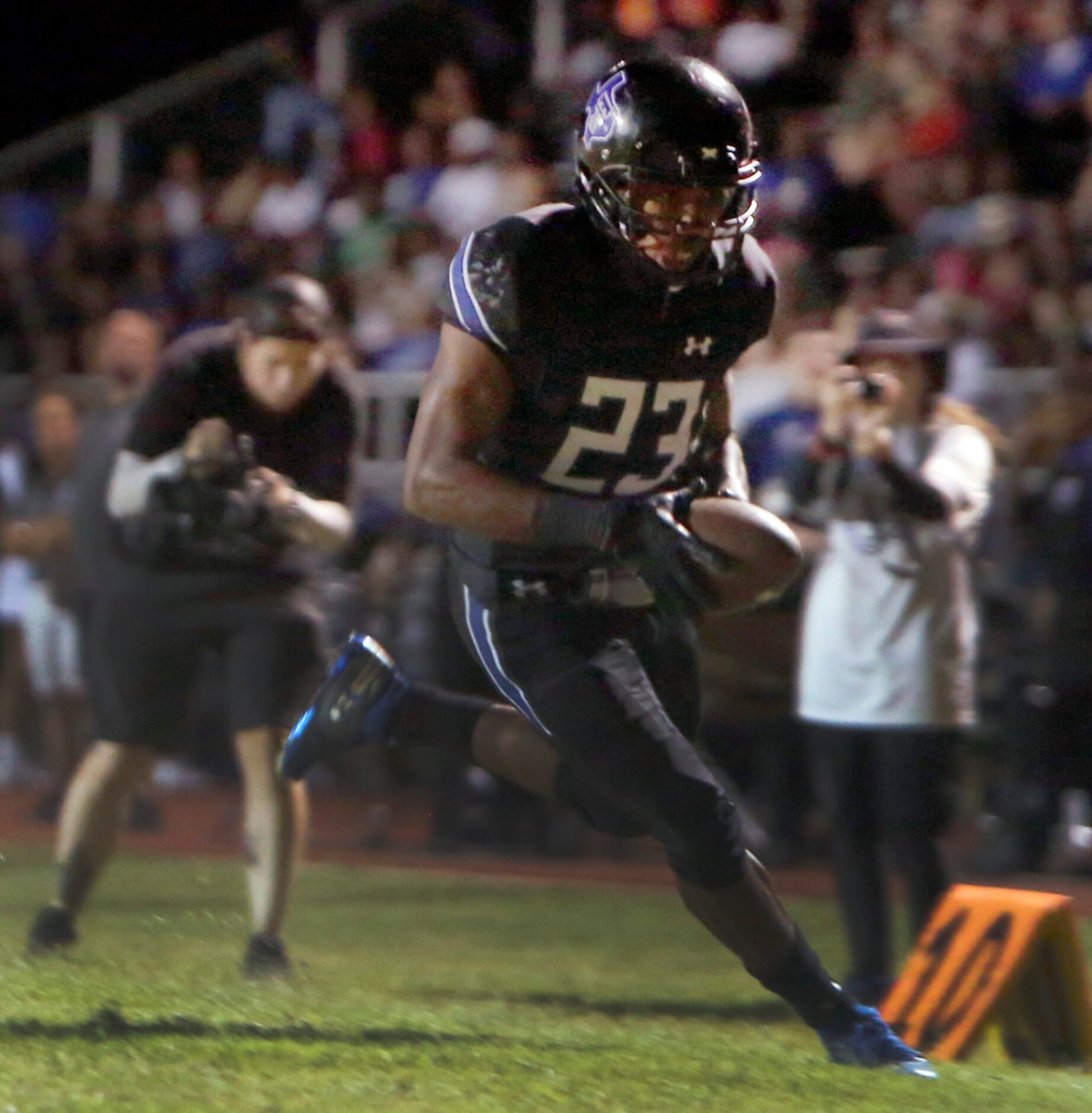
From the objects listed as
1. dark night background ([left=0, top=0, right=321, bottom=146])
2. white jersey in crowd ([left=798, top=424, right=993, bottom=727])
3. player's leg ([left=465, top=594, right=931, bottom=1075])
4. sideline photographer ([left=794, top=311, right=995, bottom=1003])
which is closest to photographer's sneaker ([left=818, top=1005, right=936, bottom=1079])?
player's leg ([left=465, top=594, right=931, bottom=1075])

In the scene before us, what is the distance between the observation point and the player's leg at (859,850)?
495cm

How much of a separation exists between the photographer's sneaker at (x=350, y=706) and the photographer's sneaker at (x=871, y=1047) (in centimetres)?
138

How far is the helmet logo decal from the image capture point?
3.56 m

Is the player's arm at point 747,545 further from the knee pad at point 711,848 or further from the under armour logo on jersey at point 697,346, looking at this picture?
the knee pad at point 711,848

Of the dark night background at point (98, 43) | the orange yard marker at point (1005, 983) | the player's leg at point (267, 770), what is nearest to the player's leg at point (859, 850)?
the orange yard marker at point (1005, 983)

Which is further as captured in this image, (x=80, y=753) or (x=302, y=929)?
(x=80, y=753)

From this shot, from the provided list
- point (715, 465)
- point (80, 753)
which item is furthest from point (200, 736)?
point (715, 465)

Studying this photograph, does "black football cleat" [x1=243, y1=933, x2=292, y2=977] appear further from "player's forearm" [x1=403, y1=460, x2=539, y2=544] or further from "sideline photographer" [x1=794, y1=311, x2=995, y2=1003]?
"player's forearm" [x1=403, y1=460, x2=539, y2=544]

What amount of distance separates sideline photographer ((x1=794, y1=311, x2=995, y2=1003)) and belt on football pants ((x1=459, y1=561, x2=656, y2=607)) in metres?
1.29

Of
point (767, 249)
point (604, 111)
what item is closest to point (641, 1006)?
point (604, 111)

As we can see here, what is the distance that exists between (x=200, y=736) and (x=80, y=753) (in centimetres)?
120

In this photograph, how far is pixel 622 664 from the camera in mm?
3750

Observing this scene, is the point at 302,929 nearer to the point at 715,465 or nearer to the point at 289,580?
the point at 289,580

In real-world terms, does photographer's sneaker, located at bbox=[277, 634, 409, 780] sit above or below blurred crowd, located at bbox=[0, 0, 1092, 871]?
below
